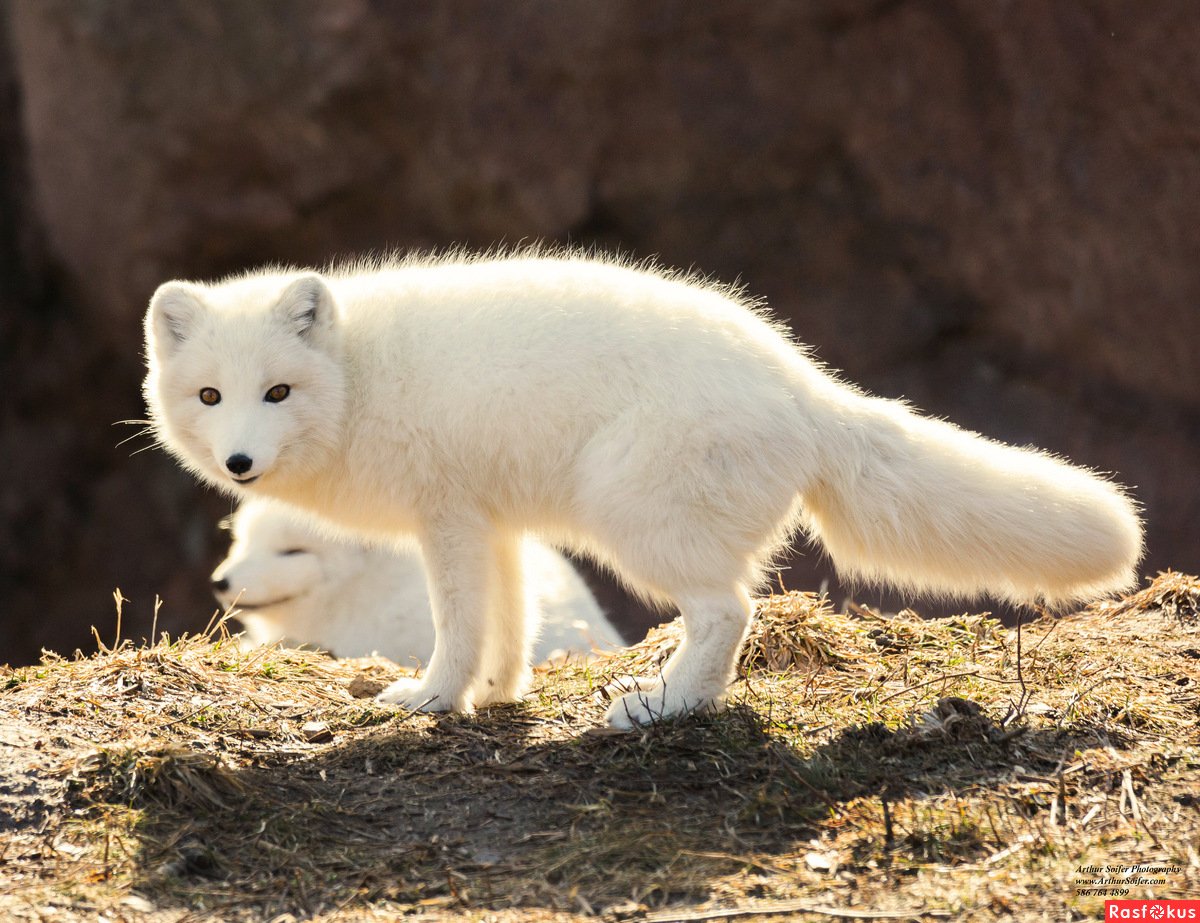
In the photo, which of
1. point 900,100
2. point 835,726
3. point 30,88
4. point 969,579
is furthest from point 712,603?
point 30,88

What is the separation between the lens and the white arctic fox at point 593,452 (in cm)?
332

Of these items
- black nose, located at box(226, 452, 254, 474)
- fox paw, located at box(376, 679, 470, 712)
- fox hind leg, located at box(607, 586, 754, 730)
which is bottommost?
fox paw, located at box(376, 679, 470, 712)

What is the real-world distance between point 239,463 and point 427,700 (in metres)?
0.90

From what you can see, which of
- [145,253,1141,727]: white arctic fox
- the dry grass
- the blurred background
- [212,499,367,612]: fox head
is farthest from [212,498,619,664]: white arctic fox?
the blurred background

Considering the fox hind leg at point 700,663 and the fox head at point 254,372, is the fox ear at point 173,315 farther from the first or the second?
the fox hind leg at point 700,663

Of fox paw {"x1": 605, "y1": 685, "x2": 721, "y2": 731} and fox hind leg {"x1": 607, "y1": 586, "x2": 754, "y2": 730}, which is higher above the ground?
fox hind leg {"x1": 607, "y1": 586, "x2": 754, "y2": 730}

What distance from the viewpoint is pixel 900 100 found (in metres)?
7.77

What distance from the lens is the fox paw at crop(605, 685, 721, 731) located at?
11.0ft

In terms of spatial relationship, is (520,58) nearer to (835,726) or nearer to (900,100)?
(900,100)

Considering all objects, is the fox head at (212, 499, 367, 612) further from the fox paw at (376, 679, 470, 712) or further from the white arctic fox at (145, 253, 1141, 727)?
the fox paw at (376, 679, 470, 712)

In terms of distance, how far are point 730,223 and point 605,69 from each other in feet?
4.38

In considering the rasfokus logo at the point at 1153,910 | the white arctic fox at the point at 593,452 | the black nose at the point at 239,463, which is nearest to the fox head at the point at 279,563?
the white arctic fox at the point at 593,452

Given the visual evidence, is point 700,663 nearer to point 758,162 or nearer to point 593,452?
point 593,452

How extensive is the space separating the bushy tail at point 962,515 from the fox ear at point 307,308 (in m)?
1.53
